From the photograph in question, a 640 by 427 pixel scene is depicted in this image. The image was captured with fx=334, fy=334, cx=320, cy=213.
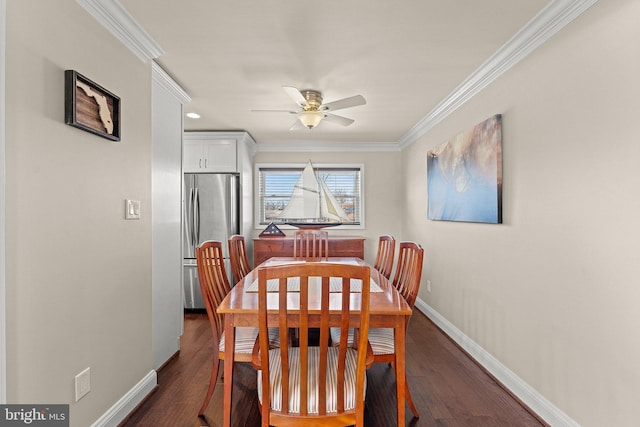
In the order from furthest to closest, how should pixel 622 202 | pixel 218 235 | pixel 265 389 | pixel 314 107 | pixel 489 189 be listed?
pixel 218 235, pixel 314 107, pixel 489 189, pixel 622 202, pixel 265 389

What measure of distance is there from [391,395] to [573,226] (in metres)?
1.52

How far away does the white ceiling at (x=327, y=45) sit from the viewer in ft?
6.10

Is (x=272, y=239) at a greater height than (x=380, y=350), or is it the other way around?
(x=272, y=239)

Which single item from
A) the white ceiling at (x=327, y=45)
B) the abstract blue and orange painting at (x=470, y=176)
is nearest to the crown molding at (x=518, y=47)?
the white ceiling at (x=327, y=45)

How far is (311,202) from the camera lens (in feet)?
16.1

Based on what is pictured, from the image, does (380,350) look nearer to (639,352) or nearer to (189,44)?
(639,352)

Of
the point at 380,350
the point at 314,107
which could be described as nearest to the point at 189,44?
the point at 314,107

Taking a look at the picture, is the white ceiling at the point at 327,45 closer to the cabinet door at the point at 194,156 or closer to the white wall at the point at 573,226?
the white wall at the point at 573,226

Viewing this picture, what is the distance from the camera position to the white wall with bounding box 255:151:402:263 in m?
5.35

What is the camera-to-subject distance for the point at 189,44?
2.24m

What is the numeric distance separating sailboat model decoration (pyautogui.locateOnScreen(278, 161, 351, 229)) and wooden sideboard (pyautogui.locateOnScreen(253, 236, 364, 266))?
1.11 ft

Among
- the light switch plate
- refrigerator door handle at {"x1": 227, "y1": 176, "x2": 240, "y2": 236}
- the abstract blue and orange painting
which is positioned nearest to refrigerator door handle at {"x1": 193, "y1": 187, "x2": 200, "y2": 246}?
refrigerator door handle at {"x1": 227, "y1": 176, "x2": 240, "y2": 236}

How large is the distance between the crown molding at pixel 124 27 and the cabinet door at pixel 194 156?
228 centimetres

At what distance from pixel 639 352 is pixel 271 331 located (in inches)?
73.3
